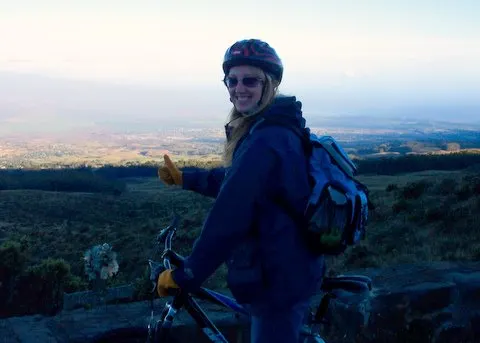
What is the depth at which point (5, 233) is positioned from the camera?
69.1ft

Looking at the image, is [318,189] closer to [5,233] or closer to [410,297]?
[410,297]

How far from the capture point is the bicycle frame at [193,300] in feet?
8.22

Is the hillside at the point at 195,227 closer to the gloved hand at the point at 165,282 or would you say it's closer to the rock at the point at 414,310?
the rock at the point at 414,310

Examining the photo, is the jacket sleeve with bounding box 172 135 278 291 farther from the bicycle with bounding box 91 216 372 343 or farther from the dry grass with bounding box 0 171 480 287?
the dry grass with bounding box 0 171 480 287

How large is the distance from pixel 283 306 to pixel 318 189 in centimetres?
49

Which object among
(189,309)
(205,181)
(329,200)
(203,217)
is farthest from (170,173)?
(203,217)

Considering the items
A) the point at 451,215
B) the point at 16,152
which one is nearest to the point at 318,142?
the point at 451,215

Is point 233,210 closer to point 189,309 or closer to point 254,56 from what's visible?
point 189,309

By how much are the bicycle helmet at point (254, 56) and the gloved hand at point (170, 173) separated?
2.09ft

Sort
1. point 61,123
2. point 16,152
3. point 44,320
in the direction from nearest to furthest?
point 44,320, point 16,152, point 61,123

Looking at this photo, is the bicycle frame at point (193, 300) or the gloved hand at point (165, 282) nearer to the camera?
the gloved hand at point (165, 282)

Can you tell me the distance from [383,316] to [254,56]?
2428mm

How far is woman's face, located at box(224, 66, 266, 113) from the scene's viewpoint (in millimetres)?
2604

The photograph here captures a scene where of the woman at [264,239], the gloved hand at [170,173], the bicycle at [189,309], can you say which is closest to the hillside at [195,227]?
the gloved hand at [170,173]
